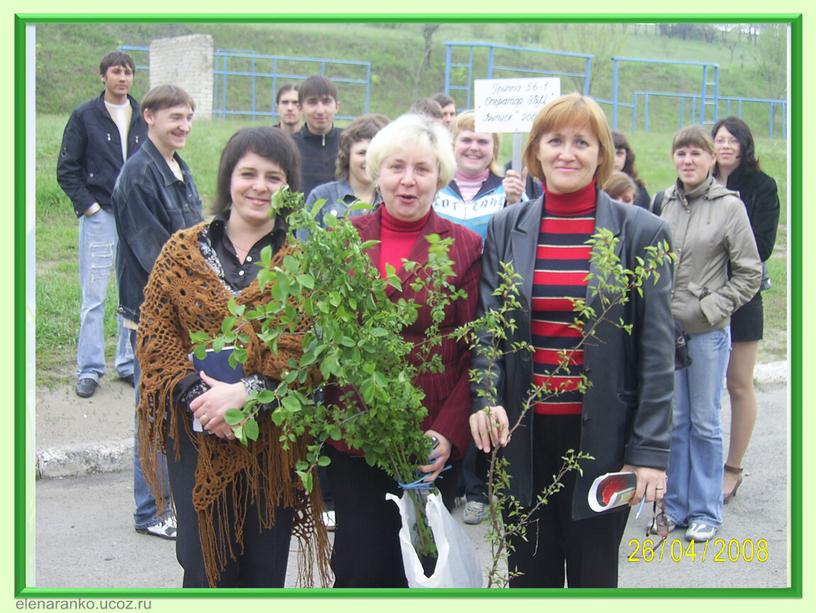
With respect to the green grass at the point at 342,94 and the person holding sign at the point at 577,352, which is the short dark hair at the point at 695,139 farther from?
the person holding sign at the point at 577,352

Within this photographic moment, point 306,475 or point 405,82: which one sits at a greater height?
point 405,82

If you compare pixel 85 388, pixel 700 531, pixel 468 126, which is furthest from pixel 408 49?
pixel 700 531

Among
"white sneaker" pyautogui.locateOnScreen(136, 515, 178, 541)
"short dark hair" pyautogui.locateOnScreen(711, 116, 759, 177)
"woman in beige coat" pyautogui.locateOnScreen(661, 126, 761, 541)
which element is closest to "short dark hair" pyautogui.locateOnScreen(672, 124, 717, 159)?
"woman in beige coat" pyautogui.locateOnScreen(661, 126, 761, 541)

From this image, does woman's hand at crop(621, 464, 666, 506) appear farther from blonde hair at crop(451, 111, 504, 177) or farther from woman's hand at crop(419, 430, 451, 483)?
blonde hair at crop(451, 111, 504, 177)

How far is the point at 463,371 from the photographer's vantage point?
323 centimetres

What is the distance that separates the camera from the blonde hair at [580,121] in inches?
121

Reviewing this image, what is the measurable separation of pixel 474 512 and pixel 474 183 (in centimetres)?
187

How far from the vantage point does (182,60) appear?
1991 centimetres

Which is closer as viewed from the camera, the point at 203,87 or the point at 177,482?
the point at 177,482

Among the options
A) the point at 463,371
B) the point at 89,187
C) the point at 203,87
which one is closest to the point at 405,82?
the point at 203,87

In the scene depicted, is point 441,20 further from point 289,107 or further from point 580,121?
point 289,107
